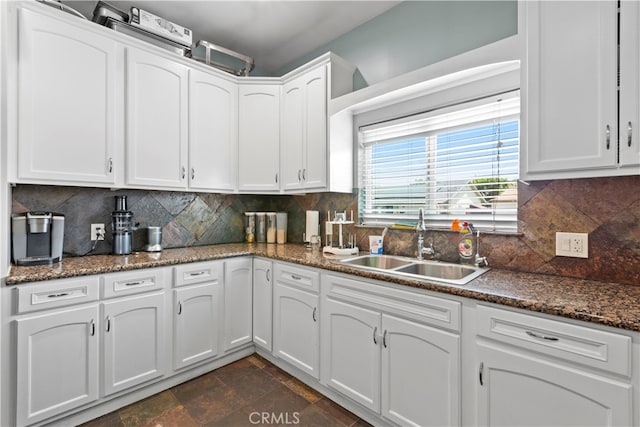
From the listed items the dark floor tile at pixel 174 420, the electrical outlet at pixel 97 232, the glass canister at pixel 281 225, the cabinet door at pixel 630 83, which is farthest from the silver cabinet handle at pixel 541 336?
the electrical outlet at pixel 97 232

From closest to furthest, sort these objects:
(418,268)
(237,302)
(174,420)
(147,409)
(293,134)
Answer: (174,420) < (147,409) < (418,268) < (237,302) < (293,134)

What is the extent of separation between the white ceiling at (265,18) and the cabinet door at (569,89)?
130 centimetres

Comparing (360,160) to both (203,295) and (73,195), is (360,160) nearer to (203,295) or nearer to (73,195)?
(203,295)

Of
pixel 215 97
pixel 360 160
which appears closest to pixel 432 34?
pixel 360 160

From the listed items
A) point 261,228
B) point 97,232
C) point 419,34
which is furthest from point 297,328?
point 419,34

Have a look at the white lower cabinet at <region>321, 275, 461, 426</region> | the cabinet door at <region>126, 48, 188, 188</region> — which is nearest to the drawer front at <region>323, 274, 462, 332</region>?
the white lower cabinet at <region>321, 275, 461, 426</region>

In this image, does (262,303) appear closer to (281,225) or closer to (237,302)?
(237,302)

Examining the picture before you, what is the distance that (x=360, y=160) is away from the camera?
2.67 meters

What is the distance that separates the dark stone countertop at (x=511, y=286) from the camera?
1123mm

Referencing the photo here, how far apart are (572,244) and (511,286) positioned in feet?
1.58

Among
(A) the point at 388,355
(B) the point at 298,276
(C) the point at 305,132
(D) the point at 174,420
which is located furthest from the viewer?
(C) the point at 305,132

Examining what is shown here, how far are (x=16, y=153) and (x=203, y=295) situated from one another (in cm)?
140

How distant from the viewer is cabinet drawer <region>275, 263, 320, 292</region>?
2.11 m

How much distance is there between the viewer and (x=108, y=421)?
1.85 metres
